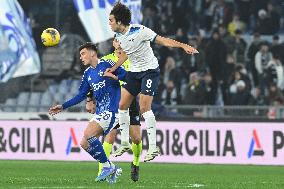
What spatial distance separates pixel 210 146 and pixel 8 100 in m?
6.48

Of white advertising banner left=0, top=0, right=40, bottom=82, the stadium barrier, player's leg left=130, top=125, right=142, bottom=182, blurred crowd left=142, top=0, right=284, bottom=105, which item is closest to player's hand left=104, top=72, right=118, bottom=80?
player's leg left=130, top=125, right=142, bottom=182

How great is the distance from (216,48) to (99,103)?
38.2 feet

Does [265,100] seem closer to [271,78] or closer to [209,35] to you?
[271,78]

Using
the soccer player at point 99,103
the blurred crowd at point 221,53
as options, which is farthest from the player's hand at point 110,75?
the blurred crowd at point 221,53

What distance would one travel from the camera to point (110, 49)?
2530 centimetres

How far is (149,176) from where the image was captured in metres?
16.5

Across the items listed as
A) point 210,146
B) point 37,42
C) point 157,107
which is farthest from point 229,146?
point 37,42

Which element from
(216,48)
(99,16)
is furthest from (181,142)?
(216,48)

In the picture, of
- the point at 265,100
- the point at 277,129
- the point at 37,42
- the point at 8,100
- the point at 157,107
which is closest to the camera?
the point at 277,129

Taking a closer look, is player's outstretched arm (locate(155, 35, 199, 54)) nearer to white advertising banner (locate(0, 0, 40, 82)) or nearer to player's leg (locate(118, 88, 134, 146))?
player's leg (locate(118, 88, 134, 146))

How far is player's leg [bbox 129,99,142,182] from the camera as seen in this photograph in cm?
1444

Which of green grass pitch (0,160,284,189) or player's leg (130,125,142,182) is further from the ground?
player's leg (130,125,142,182)

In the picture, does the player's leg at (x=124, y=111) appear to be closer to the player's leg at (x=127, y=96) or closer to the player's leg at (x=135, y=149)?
the player's leg at (x=127, y=96)

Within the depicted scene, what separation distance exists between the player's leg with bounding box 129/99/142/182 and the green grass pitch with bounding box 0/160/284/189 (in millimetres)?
172
